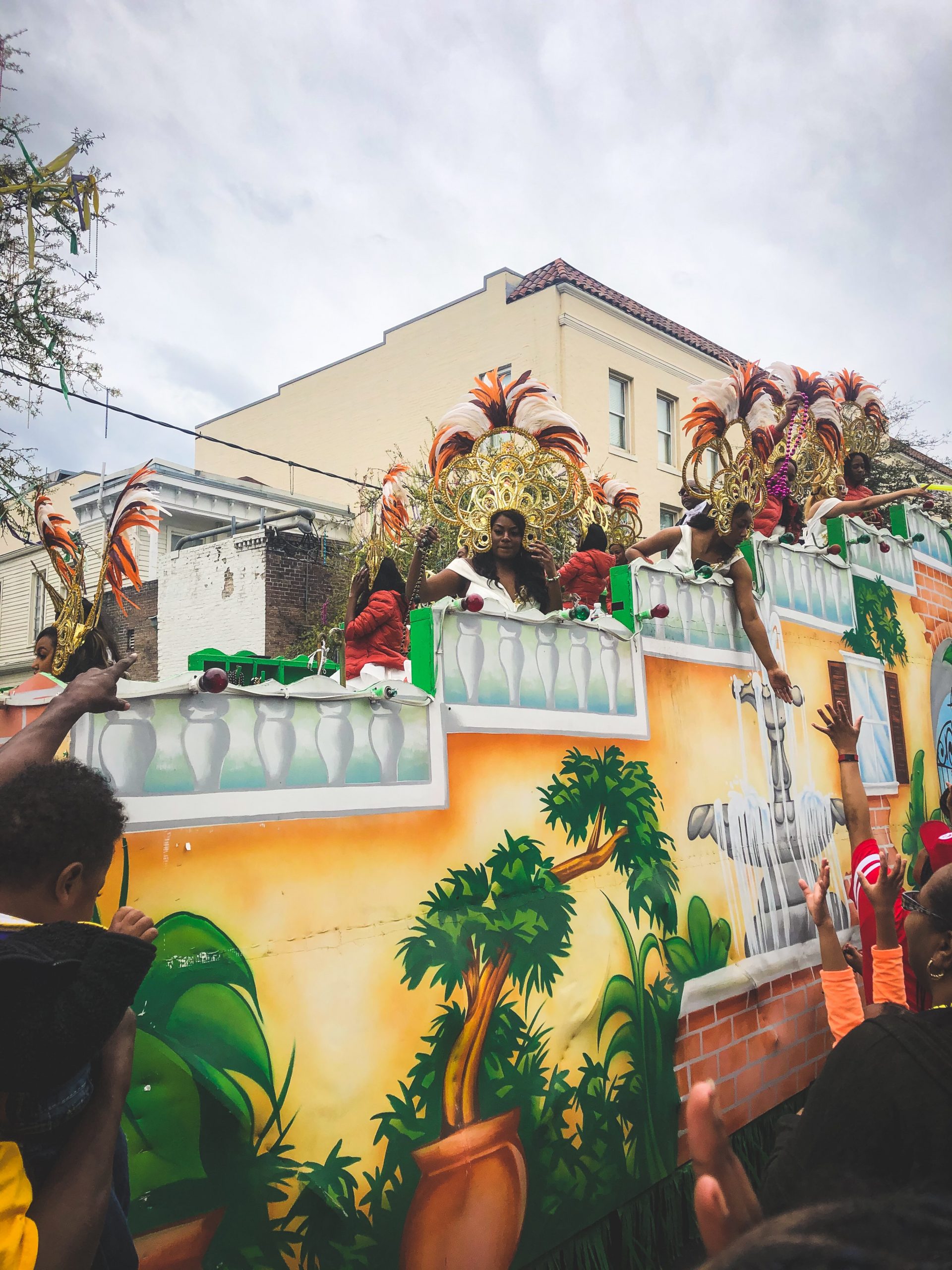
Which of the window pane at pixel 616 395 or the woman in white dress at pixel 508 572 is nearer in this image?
the woman in white dress at pixel 508 572

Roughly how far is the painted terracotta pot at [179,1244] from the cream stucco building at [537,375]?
53.5ft

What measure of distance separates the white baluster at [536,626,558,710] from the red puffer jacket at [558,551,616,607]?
2217mm

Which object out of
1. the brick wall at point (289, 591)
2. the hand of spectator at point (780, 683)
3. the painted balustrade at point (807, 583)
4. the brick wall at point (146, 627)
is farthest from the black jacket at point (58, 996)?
the brick wall at point (146, 627)

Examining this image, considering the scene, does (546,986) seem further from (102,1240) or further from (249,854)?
(102,1240)

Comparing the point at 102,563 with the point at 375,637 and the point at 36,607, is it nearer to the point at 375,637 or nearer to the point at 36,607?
the point at 375,637

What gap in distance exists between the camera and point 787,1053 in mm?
5145

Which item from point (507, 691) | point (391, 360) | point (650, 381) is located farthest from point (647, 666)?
point (391, 360)

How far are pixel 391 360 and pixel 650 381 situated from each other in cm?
622

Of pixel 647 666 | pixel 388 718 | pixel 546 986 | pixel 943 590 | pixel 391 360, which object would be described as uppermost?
pixel 391 360

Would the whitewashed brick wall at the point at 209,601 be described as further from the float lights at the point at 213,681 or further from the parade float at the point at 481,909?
the float lights at the point at 213,681

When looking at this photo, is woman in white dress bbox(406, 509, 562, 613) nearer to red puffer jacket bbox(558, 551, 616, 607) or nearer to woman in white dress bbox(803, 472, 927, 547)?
red puffer jacket bbox(558, 551, 616, 607)

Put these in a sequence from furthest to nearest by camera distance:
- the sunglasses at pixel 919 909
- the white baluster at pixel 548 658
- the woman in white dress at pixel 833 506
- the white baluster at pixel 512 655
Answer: the woman in white dress at pixel 833 506 → the white baluster at pixel 548 658 → the white baluster at pixel 512 655 → the sunglasses at pixel 919 909

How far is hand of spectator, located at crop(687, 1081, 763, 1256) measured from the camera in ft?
4.63

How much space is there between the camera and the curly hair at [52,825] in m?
1.64
